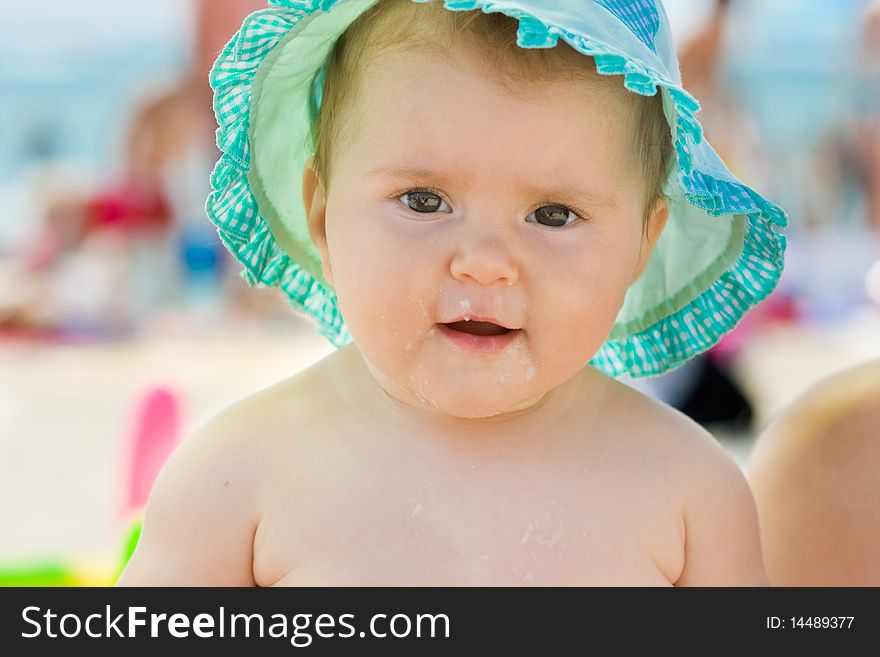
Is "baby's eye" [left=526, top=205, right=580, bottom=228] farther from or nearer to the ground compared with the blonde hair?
nearer to the ground

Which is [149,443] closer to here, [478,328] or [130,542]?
[130,542]

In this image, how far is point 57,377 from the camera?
5070 mm

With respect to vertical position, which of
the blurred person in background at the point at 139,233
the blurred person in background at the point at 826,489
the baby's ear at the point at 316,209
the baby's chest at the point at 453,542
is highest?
the blurred person in background at the point at 139,233

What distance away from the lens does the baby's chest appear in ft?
4.63

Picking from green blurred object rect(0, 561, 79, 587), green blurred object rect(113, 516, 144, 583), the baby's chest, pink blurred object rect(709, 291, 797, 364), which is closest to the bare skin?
the baby's chest

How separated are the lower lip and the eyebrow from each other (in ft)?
0.59

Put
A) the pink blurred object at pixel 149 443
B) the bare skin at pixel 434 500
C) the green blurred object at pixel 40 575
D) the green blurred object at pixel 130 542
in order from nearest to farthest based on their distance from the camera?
1. the bare skin at pixel 434 500
2. the green blurred object at pixel 130 542
3. the green blurred object at pixel 40 575
4. the pink blurred object at pixel 149 443

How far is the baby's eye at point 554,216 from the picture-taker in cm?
139

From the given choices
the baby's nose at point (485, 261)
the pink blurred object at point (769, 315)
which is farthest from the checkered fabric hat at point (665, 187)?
the pink blurred object at point (769, 315)

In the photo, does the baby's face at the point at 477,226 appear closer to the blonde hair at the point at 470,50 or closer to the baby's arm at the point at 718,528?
the blonde hair at the point at 470,50

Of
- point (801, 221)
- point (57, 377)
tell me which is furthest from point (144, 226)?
point (801, 221)

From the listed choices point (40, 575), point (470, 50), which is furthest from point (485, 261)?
point (40, 575)

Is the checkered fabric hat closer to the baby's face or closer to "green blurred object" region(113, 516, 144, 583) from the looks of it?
the baby's face

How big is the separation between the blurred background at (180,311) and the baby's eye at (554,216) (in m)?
1.41
